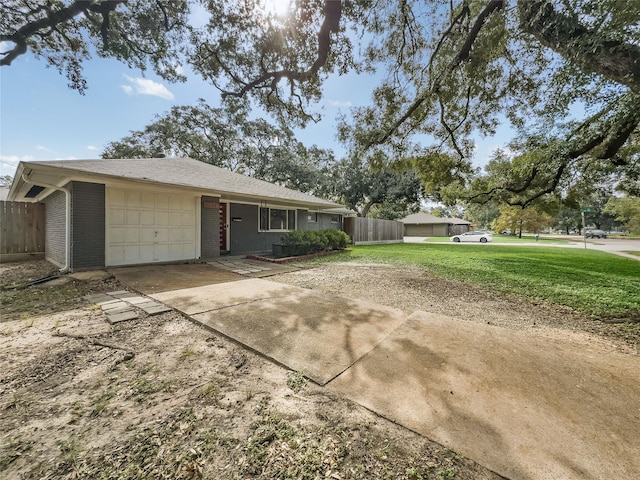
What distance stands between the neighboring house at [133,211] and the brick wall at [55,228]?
28 millimetres

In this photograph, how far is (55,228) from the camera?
790 cm

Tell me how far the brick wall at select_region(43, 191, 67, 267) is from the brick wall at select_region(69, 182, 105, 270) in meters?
1.02

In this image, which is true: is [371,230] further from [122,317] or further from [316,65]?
[122,317]

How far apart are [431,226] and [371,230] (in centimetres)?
2503

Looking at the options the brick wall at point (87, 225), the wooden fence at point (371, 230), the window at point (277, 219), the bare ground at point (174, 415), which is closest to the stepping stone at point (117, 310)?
the bare ground at point (174, 415)

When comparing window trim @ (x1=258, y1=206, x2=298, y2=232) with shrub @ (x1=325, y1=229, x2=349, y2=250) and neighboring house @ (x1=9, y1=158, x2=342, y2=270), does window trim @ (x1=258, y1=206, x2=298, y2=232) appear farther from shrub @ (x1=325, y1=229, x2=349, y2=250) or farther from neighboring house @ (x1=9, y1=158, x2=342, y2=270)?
shrub @ (x1=325, y1=229, x2=349, y2=250)

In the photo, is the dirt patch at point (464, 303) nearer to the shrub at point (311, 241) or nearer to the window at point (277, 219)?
the shrub at point (311, 241)

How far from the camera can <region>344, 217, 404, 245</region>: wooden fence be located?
58.0 ft

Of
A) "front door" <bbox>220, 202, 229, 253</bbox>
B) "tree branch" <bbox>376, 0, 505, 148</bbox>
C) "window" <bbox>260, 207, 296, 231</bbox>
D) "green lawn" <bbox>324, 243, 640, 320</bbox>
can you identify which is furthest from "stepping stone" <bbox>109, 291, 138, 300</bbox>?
"tree branch" <bbox>376, 0, 505, 148</bbox>

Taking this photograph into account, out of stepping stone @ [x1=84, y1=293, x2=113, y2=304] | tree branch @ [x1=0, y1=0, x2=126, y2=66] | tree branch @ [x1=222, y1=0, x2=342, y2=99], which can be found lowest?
stepping stone @ [x1=84, y1=293, x2=113, y2=304]

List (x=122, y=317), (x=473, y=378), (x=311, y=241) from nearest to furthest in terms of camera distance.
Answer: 1. (x=473, y=378)
2. (x=122, y=317)
3. (x=311, y=241)

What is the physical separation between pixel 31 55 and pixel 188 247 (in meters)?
8.45

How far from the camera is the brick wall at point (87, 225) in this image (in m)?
6.14

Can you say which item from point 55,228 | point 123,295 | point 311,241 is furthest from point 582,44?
point 55,228
